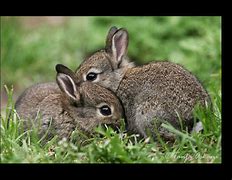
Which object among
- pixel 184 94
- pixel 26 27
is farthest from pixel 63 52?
pixel 184 94

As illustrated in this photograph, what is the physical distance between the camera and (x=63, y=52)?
571 inches

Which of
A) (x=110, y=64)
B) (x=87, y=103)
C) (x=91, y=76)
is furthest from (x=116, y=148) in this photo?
(x=110, y=64)

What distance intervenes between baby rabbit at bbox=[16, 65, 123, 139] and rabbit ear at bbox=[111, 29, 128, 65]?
2.47ft

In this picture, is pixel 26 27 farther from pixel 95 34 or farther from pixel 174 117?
pixel 174 117

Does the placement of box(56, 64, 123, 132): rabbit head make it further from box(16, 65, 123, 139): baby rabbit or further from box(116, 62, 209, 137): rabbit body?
box(116, 62, 209, 137): rabbit body

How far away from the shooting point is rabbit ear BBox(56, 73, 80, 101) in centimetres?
859

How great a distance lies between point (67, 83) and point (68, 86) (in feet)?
0.13

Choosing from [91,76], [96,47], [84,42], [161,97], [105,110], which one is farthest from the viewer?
[84,42]

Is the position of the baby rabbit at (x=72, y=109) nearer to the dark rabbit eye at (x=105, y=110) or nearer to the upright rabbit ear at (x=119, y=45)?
the dark rabbit eye at (x=105, y=110)

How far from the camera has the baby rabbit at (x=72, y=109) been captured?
8.44 m

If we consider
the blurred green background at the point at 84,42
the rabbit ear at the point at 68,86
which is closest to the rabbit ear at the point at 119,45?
the rabbit ear at the point at 68,86

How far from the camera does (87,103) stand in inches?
340

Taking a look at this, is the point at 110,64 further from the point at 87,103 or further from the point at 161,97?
the point at 161,97
